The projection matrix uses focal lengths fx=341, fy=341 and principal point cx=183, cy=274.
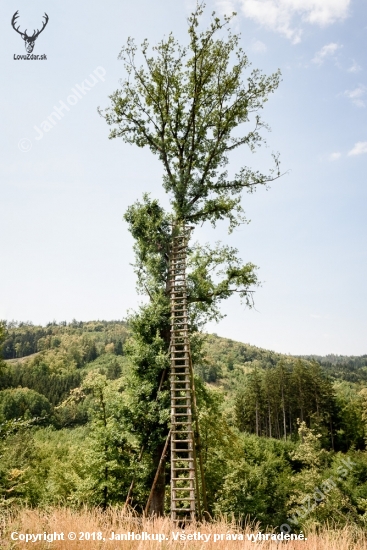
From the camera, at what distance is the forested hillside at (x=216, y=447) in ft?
39.5

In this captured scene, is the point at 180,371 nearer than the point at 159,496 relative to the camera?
No

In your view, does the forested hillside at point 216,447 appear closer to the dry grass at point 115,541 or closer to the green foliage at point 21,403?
the green foliage at point 21,403

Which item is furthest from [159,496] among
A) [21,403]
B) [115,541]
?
[21,403]

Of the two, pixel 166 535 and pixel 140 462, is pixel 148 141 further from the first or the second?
pixel 166 535

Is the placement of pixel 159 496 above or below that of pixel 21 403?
above

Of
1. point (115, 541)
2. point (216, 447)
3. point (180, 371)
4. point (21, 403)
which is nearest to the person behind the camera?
point (115, 541)

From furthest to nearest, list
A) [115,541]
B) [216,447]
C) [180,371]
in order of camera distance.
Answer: [216,447] → [180,371] → [115,541]

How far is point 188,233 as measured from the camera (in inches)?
536

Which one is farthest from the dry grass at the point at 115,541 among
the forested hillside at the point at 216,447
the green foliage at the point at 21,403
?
the green foliage at the point at 21,403

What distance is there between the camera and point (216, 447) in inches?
669

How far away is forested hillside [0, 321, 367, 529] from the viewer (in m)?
12.0

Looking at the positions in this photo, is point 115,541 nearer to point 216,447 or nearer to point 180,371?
point 180,371

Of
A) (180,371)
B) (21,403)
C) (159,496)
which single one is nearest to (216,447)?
(159,496)

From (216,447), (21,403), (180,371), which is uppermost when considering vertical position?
(180,371)
